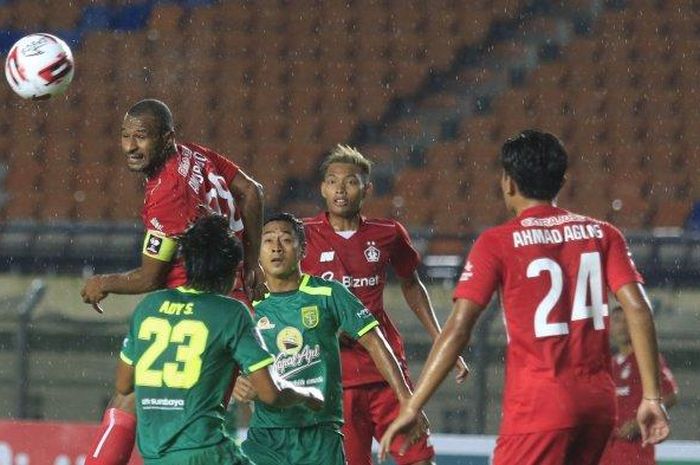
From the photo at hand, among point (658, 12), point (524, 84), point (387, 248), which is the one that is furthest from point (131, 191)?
point (387, 248)

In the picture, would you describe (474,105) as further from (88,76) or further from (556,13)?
(88,76)

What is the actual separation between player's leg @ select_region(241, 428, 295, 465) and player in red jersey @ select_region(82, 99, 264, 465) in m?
0.49

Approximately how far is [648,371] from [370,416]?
2562 mm

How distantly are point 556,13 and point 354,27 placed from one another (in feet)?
6.38

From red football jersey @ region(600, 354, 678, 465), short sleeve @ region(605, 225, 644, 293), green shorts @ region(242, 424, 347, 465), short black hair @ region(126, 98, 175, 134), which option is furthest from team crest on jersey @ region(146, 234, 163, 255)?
red football jersey @ region(600, 354, 678, 465)

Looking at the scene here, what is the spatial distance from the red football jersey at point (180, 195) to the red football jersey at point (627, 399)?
3098 millimetres

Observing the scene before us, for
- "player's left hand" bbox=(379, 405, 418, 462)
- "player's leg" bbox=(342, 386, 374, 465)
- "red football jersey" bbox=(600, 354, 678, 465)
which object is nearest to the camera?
"player's left hand" bbox=(379, 405, 418, 462)

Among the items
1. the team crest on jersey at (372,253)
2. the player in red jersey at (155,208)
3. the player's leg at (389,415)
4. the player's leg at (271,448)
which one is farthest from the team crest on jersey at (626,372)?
the player's leg at (271,448)

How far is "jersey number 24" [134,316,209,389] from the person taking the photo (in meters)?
4.51

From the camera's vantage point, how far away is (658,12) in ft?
45.6

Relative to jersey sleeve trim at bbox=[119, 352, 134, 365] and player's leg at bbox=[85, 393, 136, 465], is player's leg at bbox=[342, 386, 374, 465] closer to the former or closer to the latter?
player's leg at bbox=[85, 393, 136, 465]

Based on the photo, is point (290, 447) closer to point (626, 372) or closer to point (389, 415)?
point (389, 415)

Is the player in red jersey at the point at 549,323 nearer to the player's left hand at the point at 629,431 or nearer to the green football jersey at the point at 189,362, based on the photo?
the green football jersey at the point at 189,362

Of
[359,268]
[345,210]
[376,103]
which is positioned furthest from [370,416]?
[376,103]
